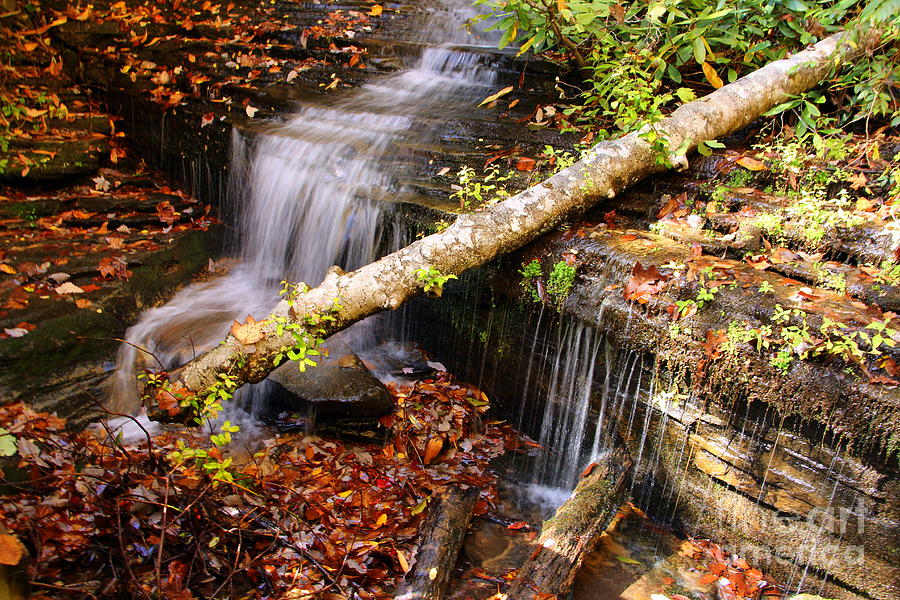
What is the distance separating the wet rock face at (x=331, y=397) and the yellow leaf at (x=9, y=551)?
2955 millimetres

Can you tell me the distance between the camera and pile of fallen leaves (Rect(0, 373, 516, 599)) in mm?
2789

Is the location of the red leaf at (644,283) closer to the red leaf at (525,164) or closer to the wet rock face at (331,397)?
the red leaf at (525,164)

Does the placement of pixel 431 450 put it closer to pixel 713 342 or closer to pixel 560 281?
pixel 560 281

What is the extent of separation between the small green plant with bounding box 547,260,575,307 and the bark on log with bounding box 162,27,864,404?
14.7 inches

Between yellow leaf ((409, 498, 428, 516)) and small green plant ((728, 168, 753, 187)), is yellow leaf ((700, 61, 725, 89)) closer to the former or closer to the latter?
small green plant ((728, 168, 753, 187))

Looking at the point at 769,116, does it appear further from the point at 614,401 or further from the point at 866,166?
the point at 614,401

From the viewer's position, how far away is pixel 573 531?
12.1 feet

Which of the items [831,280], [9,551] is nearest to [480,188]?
[831,280]

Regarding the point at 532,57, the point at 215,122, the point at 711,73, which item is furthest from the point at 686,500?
the point at 215,122

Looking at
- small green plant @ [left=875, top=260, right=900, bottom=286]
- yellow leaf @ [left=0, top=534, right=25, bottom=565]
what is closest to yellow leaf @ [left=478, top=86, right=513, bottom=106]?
small green plant @ [left=875, top=260, right=900, bottom=286]

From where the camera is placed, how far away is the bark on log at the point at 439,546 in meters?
3.28

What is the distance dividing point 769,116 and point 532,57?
3283mm

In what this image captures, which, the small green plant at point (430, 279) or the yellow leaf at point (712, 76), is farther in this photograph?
the yellow leaf at point (712, 76)

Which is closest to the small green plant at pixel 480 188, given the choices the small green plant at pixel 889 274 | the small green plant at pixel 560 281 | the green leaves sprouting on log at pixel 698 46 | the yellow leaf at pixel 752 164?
the small green plant at pixel 560 281
